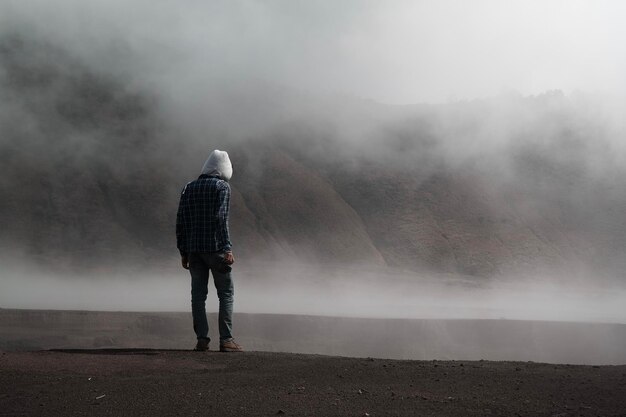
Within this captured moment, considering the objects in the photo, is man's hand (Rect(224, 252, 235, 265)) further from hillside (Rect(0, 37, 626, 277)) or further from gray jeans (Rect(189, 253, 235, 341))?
hillside (Rect(0, 37, 626, 277))

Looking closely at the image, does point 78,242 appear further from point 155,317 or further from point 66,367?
point 66,367

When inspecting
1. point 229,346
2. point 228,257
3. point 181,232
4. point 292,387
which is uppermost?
point 181,232

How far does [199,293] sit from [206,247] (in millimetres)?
493

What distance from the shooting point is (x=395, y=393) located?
527 cm

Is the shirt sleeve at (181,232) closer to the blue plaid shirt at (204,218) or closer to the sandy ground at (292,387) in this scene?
the blue plaid shirt at (204,218)

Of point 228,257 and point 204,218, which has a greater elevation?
point 204,218

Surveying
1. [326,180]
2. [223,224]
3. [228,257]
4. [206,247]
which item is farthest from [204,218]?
[326,180]

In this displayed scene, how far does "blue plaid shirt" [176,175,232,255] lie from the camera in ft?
25.9

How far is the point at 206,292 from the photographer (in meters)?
7.87

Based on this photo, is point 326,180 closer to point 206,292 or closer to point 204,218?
point 204,218

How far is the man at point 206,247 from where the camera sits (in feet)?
25.8

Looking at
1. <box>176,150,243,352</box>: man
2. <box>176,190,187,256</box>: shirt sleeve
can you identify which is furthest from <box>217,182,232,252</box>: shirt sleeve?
<box>176,190,187,256</box>: shirt sleeve

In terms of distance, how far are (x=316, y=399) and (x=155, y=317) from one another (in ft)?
41.1

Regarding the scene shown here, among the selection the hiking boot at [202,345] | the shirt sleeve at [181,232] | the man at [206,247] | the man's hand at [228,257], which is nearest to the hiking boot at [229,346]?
the man at [206,247]
